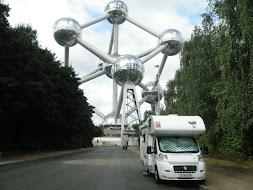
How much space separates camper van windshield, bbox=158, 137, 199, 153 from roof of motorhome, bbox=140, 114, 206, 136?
249mm

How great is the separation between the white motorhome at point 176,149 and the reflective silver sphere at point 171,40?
2105 inches

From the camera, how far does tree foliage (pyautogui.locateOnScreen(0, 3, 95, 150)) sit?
2067cm

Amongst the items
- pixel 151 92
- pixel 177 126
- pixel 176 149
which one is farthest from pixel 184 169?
pixel 151 92

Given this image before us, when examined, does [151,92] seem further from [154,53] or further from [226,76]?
[226,76]

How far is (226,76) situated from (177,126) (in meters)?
3.20

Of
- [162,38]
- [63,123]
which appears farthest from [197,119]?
[162,38]

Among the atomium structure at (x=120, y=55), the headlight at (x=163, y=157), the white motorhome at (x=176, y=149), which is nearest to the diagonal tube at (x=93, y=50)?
the atomium structure at (x=120, y=55)

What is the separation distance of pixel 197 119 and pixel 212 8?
6.53 meters

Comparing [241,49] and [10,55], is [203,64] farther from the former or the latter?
[10,55]

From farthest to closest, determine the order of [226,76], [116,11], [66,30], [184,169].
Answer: [116,11] < [66,30] < [226,76] < [184,169]

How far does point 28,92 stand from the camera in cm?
2230

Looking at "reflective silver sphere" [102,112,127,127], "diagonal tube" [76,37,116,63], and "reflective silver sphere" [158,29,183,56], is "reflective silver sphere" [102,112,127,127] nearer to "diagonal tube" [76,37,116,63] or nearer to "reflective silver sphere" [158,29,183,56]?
"diagonal tube" [76,37,116,63]

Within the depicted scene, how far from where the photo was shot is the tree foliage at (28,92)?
2067 cm

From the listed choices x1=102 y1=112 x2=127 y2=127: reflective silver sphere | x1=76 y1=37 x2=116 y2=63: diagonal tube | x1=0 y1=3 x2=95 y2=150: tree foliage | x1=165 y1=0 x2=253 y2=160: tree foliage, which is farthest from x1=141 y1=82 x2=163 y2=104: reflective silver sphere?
x1=165 y1=0 x2=253 y2=160: tree foliage
